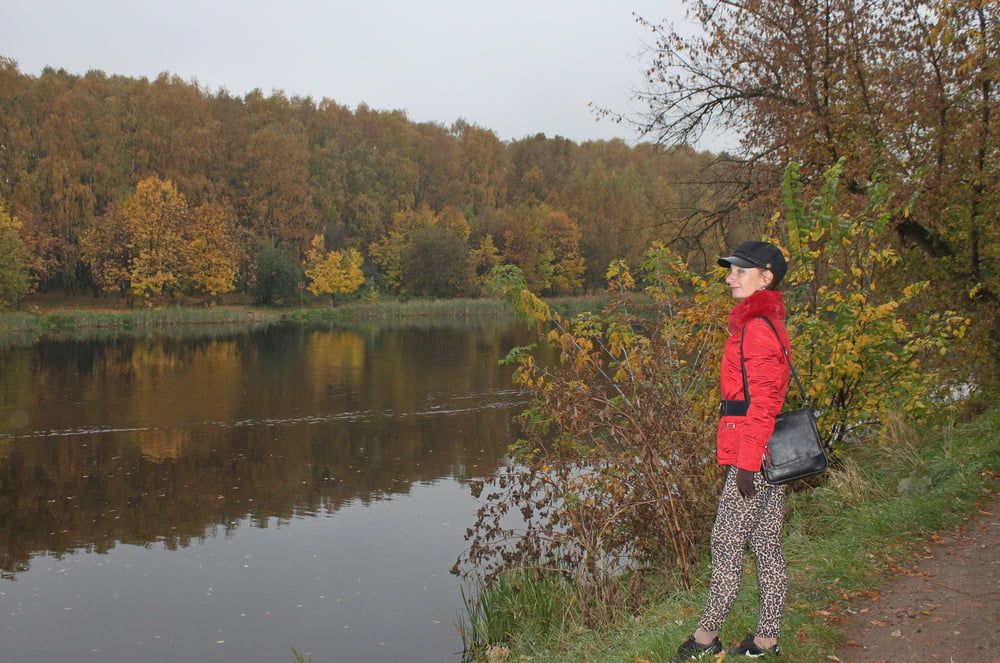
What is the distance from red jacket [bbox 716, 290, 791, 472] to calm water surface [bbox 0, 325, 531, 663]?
464 cm

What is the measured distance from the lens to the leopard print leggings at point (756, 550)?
4177 mm

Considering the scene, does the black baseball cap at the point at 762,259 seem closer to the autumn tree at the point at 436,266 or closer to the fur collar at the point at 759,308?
the fur collar at the point at 759,308

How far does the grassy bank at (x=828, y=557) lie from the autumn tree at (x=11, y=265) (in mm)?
43534

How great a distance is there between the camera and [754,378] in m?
4.04

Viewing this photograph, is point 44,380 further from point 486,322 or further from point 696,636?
point 486,322

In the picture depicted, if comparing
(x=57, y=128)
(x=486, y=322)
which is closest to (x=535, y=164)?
(x=486, y=322)

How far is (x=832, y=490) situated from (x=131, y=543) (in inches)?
322

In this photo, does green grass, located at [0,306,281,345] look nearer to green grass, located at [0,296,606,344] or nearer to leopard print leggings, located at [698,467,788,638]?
green grass, located at [0,296,606,344]

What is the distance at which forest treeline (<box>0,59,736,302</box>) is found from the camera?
55438 millimetres

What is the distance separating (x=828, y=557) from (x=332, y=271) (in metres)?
59.6

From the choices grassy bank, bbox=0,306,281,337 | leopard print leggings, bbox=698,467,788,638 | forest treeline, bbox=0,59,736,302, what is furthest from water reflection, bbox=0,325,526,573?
forest treeline, bbox=0,59,736,302

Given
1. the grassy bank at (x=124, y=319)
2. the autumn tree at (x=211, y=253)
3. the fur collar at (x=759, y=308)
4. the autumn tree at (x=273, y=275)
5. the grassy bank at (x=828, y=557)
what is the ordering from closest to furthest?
the fur collar at (x=759, y=308) < the grassy bank at (x=828, y=557) < the grassy bank at (x=124, y=319) < the autumn tree at (x=211, y=253) < the autumn tree at (x=273, y=275)

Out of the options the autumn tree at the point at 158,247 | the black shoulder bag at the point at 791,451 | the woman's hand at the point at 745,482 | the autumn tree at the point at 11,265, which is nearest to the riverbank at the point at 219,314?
the autumn tree at the point at 11,265

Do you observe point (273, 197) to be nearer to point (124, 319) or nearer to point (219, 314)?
point (219, 314)
